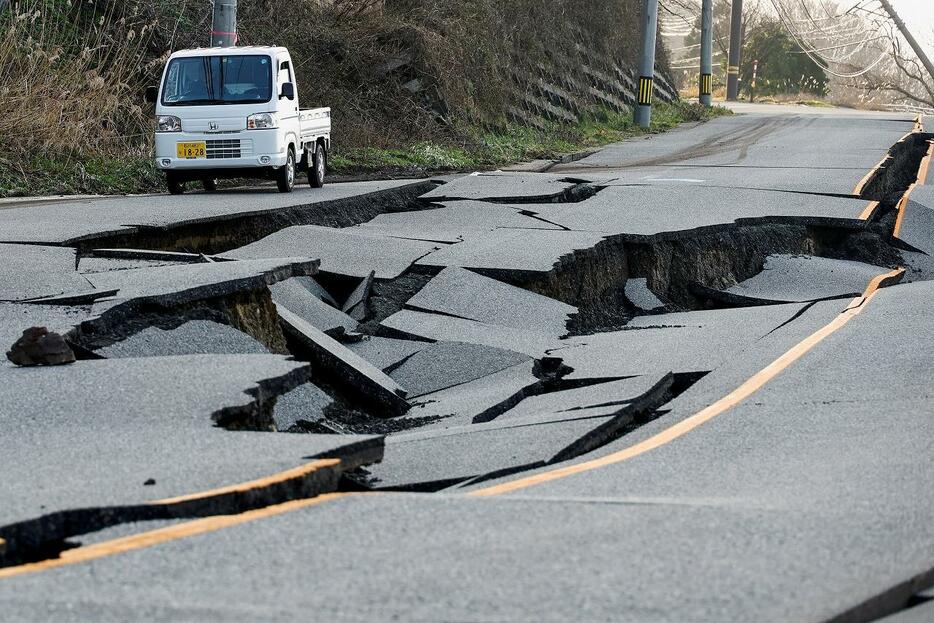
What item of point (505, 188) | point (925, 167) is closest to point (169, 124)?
point (505, 188)

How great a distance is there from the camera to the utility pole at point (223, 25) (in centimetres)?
1838

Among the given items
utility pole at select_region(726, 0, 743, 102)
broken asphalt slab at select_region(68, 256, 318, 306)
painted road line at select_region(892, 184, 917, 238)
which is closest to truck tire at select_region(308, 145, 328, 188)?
painted road line at select_region(892, 184, 917, 238)

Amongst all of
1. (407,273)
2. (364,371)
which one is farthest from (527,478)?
(407,273)

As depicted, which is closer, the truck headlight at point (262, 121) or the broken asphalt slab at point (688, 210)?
the broken asphalt slab at point (688, 210)

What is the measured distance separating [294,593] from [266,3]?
2298 cm

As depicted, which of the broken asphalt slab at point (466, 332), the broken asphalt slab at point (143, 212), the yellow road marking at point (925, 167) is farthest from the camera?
the yellow road marking at point (925, 167)

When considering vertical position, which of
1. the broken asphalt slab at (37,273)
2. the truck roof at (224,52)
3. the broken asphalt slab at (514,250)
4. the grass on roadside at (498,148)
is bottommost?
the grass on roadside at (498,148)

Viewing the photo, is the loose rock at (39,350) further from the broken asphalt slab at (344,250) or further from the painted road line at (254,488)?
the broken asphalt slab at (344,250)

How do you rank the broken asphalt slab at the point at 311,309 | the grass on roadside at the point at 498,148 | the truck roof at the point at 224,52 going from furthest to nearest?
the grass on roadside at the point at 498,148, the truck roof at the point at 224,52, the broken asphalt slab at the point at 311,309

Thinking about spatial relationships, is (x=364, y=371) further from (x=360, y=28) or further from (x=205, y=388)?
(x=360, y=28)

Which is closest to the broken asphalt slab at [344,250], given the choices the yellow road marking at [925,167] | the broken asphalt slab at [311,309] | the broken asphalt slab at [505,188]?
the broken asphalt slab at [311,309]

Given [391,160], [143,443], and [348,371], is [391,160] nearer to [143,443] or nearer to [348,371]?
[348,371]

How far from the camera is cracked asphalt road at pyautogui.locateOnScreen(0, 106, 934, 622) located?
368 centimetres

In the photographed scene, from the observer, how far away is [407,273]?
35.7 ft
